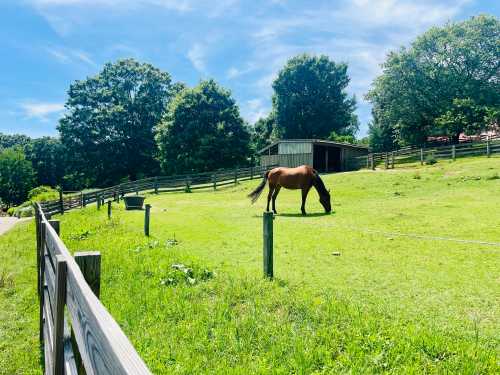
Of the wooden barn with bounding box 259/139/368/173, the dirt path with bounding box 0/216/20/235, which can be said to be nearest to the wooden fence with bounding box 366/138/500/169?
the wooden barn with bounding box 259/139/368/173

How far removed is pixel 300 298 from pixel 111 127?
51.0 metres

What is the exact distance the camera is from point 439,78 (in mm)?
39906

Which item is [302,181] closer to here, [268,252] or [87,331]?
[268,252]

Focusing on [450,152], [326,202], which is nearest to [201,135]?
[450,152]

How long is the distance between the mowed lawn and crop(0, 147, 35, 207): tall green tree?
54336 mm

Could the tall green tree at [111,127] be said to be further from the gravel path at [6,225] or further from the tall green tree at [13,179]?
the gravel path at [6,225]

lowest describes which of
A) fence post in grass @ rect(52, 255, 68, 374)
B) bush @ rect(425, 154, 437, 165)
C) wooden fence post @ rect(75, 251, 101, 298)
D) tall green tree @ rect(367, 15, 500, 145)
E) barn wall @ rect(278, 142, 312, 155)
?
fence post in grass @ rect(52, 255, 68, 374)

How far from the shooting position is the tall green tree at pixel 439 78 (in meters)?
37.9

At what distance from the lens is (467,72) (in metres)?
39.3

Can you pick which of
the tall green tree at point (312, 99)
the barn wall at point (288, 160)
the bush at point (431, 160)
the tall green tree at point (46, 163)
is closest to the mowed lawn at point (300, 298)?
the bush at point (431, 160)

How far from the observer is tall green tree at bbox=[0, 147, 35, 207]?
2259 inches

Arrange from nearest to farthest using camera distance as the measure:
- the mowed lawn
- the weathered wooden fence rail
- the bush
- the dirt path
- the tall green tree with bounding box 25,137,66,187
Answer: the weathered wooden fence rail < the mowed lawn < the dirt path < the bush < the tall green tree with bounding box 25,137,66,187

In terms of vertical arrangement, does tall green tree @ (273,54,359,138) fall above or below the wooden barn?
above

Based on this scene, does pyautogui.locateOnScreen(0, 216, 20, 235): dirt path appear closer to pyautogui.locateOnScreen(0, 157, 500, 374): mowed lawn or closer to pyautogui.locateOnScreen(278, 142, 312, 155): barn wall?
pyautogui.locateOnScreen(0, 157, 500, 374): mowed lawn
